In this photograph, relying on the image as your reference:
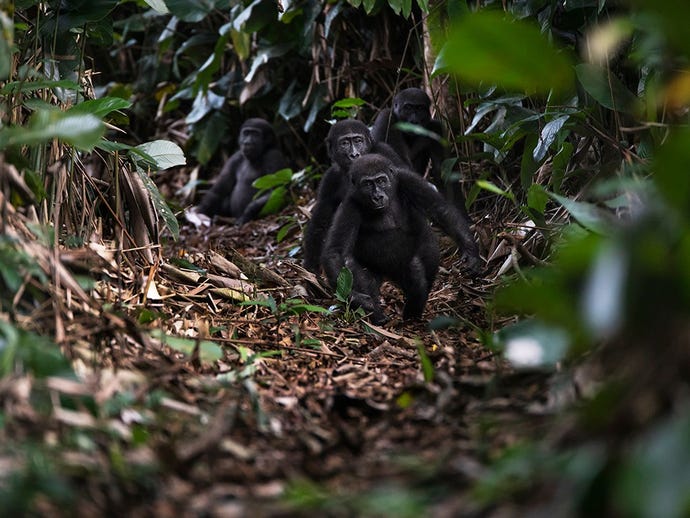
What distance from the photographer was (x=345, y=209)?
5801 mm

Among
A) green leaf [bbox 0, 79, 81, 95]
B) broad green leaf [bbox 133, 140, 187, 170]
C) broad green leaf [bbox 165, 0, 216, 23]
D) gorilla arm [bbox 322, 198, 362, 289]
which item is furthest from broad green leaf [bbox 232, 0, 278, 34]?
green leaf [bbox 0, 79, 81, 95]

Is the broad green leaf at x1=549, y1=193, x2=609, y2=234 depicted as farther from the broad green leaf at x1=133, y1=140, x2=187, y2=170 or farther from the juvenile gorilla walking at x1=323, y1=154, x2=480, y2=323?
the juvenile gorilla walking at x1=323, y1=154, x2=480, y2=323

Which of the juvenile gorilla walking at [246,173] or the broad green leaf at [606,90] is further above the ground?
the broad green leaf at [606,90]

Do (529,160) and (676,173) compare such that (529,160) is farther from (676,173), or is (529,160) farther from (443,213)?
(676,173)

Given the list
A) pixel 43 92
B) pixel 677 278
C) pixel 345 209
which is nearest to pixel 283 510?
pixel 677 278

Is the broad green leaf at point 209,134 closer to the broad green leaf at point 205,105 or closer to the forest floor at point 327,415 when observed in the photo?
the broad green leaf at point 205,105

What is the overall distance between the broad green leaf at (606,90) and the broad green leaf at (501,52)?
248 centimetres

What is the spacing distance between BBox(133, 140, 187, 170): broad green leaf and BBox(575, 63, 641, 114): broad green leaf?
6.77ft

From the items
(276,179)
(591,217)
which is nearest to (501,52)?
(591,217)

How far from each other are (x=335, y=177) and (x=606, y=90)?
2625mm

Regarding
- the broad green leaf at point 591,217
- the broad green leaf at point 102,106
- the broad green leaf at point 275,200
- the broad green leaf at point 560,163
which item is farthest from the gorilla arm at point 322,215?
the broad green leaf at point 591,217

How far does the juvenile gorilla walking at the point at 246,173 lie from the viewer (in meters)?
9.45

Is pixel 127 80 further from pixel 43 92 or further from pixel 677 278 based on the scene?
pixel 677 278

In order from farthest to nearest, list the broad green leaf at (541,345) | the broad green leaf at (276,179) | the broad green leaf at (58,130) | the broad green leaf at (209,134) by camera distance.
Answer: the broad green leaf at (209,134) < the broad green leaf at (276,179) < the broad green leaf at (58,130) < the broad green leaf at (541,345)
